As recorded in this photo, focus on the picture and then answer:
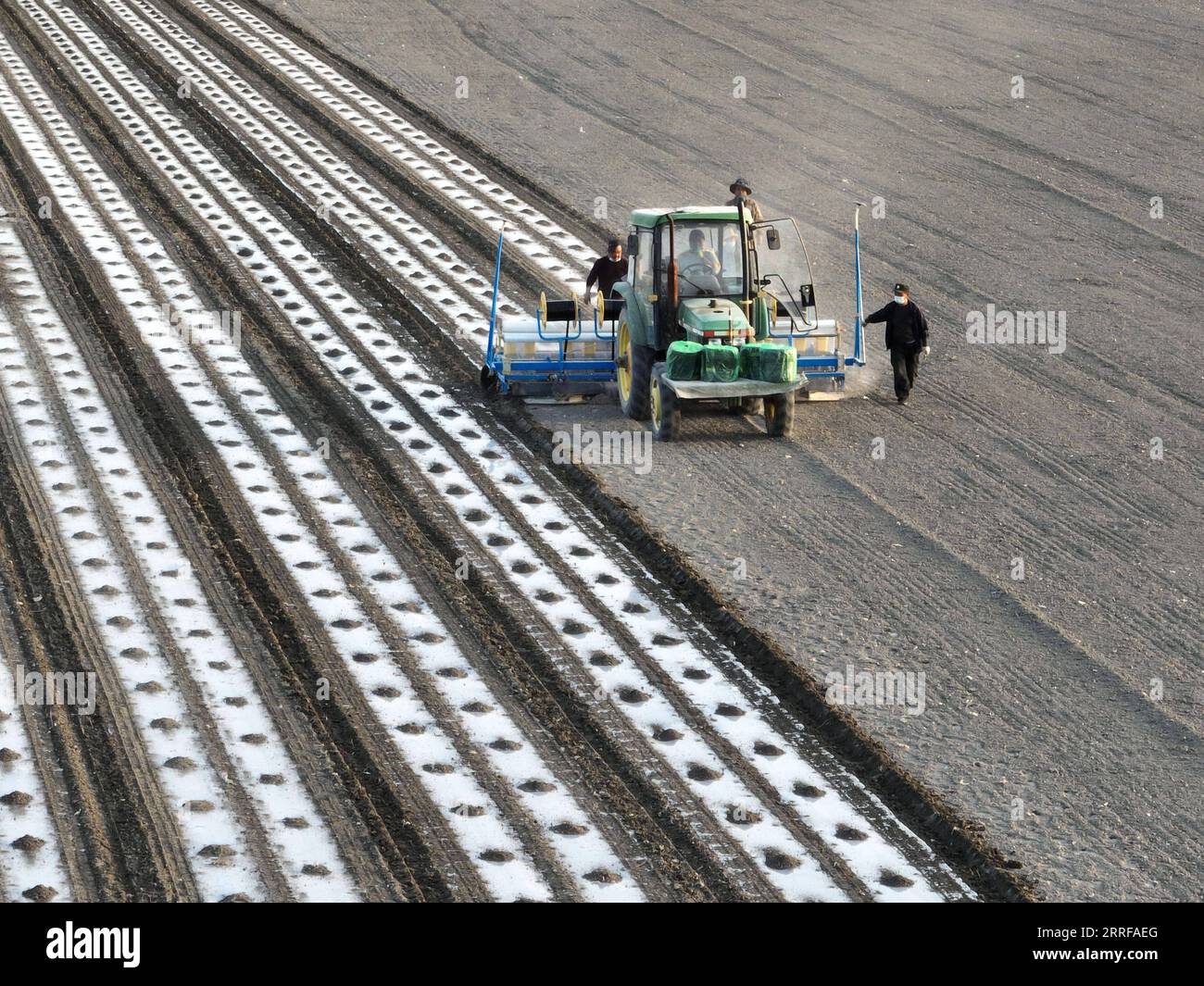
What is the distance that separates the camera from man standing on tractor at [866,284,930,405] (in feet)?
49.2

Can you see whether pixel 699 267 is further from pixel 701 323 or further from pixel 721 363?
pixel 721 363

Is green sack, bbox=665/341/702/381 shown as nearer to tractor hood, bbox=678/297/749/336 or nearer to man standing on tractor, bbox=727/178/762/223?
tractor hood, bbox=678/297/749/336

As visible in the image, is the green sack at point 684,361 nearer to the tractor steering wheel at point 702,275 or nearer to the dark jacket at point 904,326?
the tractor steering wheel at point 702,275

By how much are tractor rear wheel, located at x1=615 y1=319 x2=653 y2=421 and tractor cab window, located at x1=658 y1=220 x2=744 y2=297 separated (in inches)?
22.4

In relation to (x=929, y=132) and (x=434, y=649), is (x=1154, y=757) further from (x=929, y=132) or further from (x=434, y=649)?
(x=929, y=132)

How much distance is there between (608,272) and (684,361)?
7.81 ft

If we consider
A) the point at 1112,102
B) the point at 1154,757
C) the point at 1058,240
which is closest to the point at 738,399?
the point at 1154,757

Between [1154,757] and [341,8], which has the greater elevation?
[341,8]

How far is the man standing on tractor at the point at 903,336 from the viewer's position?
14984mm

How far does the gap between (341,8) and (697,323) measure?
64.5 ft

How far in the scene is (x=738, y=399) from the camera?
47.4 feet

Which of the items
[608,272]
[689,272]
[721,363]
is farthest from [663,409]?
[608,272]

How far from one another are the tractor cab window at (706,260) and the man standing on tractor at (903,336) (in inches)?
50.8

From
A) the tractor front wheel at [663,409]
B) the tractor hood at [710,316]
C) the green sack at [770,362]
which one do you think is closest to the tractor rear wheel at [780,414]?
the green sack at [770,362]
